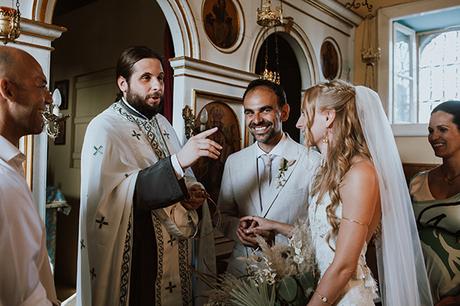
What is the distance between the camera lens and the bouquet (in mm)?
1797

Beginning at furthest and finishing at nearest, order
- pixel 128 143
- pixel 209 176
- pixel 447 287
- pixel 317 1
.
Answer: pixel 317 1 → pixel 209 176 → pixel 447 287 → pixel 128 143

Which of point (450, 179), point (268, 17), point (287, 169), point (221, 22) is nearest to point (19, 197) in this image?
point (287, 169)

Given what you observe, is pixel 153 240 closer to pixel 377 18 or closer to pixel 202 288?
pixel 202 288

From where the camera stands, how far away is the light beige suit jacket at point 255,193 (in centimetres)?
282

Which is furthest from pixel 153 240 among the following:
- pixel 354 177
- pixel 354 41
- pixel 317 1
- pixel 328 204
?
pixel 354 41

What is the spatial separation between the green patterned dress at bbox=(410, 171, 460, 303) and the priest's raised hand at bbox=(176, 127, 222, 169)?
5.46ft

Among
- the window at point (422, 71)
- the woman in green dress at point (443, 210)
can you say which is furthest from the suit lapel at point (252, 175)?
the window at point (422, 71)

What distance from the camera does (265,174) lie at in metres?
2.97

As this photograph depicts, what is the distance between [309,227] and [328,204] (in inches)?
7.7

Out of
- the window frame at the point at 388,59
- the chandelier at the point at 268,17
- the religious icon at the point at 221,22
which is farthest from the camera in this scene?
the window frame at the point at 388,59

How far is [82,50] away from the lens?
22.2 ft

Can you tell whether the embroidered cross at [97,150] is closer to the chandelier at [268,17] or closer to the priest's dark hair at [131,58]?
the priest's dark hair at [131,58]

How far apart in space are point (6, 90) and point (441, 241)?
8.87ft

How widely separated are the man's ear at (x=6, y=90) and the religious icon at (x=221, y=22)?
8.97 feet
